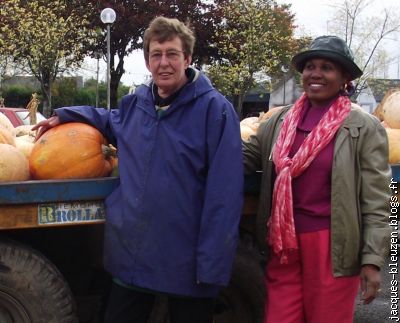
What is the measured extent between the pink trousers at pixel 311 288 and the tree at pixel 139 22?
2281 cm

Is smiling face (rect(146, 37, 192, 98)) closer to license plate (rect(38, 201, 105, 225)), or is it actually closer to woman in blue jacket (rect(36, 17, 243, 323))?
woman in blue jacket (rect(36, 17, 243, 323))

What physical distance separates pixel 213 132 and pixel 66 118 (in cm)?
103

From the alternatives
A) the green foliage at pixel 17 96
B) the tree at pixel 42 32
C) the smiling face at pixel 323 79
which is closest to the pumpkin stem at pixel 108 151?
the smiling face at pixel 323 79

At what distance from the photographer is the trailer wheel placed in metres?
3.04

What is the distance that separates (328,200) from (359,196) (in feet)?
0.49

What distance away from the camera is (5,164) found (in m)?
3.13

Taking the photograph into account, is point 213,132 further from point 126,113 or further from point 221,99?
point 126,113

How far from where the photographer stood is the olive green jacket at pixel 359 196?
109 inches

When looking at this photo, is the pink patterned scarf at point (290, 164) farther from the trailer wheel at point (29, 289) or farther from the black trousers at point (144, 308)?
the trailer wheel at point (29, 289)

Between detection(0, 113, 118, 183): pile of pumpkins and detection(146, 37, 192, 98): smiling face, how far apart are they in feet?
2.18

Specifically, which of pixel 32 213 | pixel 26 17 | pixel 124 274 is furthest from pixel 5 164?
pixel 26 17

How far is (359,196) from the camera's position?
2838mm

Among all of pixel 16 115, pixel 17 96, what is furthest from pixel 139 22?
pixel 16 115

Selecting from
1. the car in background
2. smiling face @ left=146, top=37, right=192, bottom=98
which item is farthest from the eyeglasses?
the car in background
